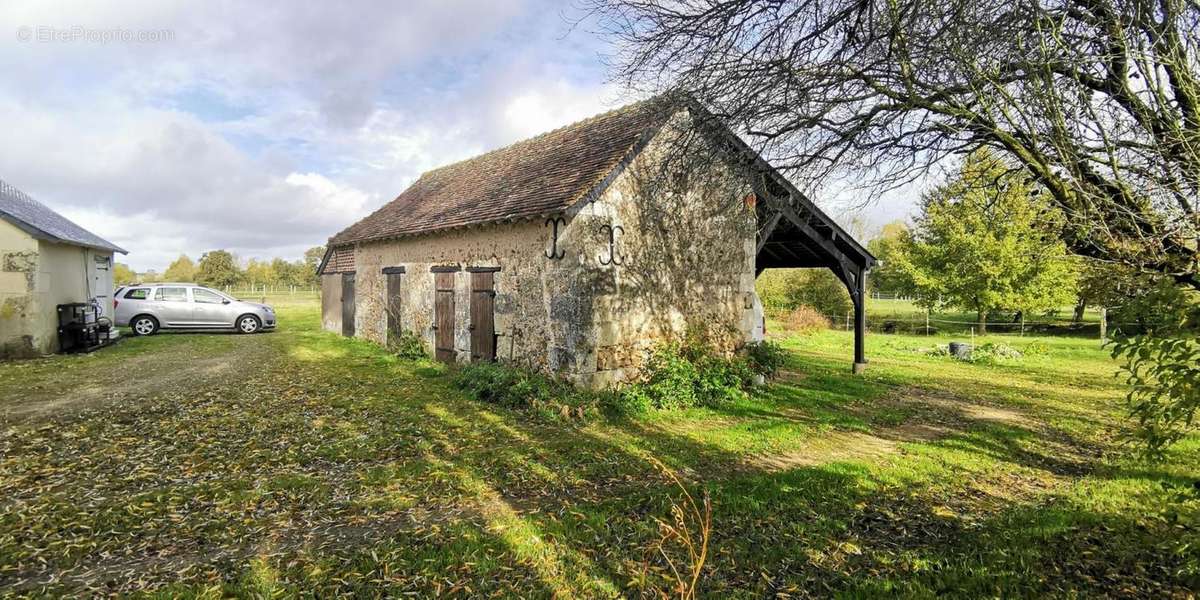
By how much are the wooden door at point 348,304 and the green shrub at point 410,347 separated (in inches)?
158

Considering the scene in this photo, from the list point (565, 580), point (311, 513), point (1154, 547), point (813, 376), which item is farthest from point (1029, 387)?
point (311, 513)

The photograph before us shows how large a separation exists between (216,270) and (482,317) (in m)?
46.4

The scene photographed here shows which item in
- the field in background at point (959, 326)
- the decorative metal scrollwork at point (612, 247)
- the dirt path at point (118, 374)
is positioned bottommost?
the field in background at point (959, 326)

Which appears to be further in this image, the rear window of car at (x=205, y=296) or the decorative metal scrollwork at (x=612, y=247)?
the rear window of car at (x=205, y=296)

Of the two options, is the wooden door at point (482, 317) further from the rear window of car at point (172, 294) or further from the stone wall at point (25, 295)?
the rear window of car at point (172, 294)

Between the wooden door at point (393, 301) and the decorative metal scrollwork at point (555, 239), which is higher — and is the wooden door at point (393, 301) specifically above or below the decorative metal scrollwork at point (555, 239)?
below

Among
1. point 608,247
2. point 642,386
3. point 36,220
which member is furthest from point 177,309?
point 642,386

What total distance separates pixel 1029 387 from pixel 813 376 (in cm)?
386

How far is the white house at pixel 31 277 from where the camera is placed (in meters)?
11.5

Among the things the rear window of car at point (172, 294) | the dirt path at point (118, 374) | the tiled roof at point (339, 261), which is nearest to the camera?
the dirt path at point (118, 374)

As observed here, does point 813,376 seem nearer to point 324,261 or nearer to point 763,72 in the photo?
point 763,72

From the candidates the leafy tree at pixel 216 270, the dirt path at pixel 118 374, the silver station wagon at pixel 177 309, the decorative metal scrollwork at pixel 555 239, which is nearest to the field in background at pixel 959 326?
the decorative metal scrollwork at pixel 555 239

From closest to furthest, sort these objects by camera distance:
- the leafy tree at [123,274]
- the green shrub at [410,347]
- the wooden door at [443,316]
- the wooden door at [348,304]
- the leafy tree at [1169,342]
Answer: the leafy tree at [1169,342]
the wooden door at [443,316]
the green shrub at [410,347]
the wooden door at [348,304]
the leafy tree at [123,274]

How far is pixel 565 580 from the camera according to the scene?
351 centimetres
